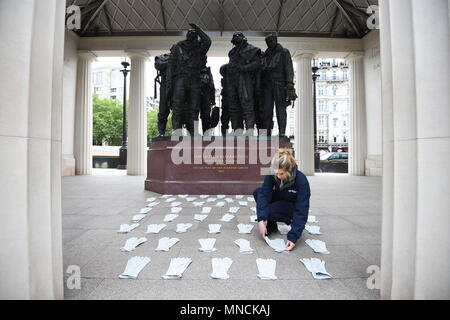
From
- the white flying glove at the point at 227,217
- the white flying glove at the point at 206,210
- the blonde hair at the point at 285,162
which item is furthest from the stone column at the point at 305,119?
the blonde hair at the point at 285,162

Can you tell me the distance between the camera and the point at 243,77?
25.3ft

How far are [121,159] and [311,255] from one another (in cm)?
2025

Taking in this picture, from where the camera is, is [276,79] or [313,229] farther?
[276,79]

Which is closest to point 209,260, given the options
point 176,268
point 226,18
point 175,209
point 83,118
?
point 176,268

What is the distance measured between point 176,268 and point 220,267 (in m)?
0.37

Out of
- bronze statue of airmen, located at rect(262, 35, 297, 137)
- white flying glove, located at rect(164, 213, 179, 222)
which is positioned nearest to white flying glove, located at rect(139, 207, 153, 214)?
white flying glove, located at rect(164, 213, 179, 222)

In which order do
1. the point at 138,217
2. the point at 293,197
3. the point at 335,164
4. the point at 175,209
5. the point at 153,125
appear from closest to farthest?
the point at 293,197, the point at 138,217, the point at 175,209, the point at 335,164, the point at 153,125

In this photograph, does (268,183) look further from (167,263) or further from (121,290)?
(121,290)

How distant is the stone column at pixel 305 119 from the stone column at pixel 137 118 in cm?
930

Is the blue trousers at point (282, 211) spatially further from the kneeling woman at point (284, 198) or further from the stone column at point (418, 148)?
the stone column at point (418, 148)

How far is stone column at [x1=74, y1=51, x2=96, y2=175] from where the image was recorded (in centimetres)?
1573

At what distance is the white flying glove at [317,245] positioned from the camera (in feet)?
8.79

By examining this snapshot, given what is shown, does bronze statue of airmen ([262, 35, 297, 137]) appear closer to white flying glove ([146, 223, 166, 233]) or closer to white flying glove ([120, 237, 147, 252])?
white flying glove ([146, 223, 166, 233])

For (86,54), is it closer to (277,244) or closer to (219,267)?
(277,244)
